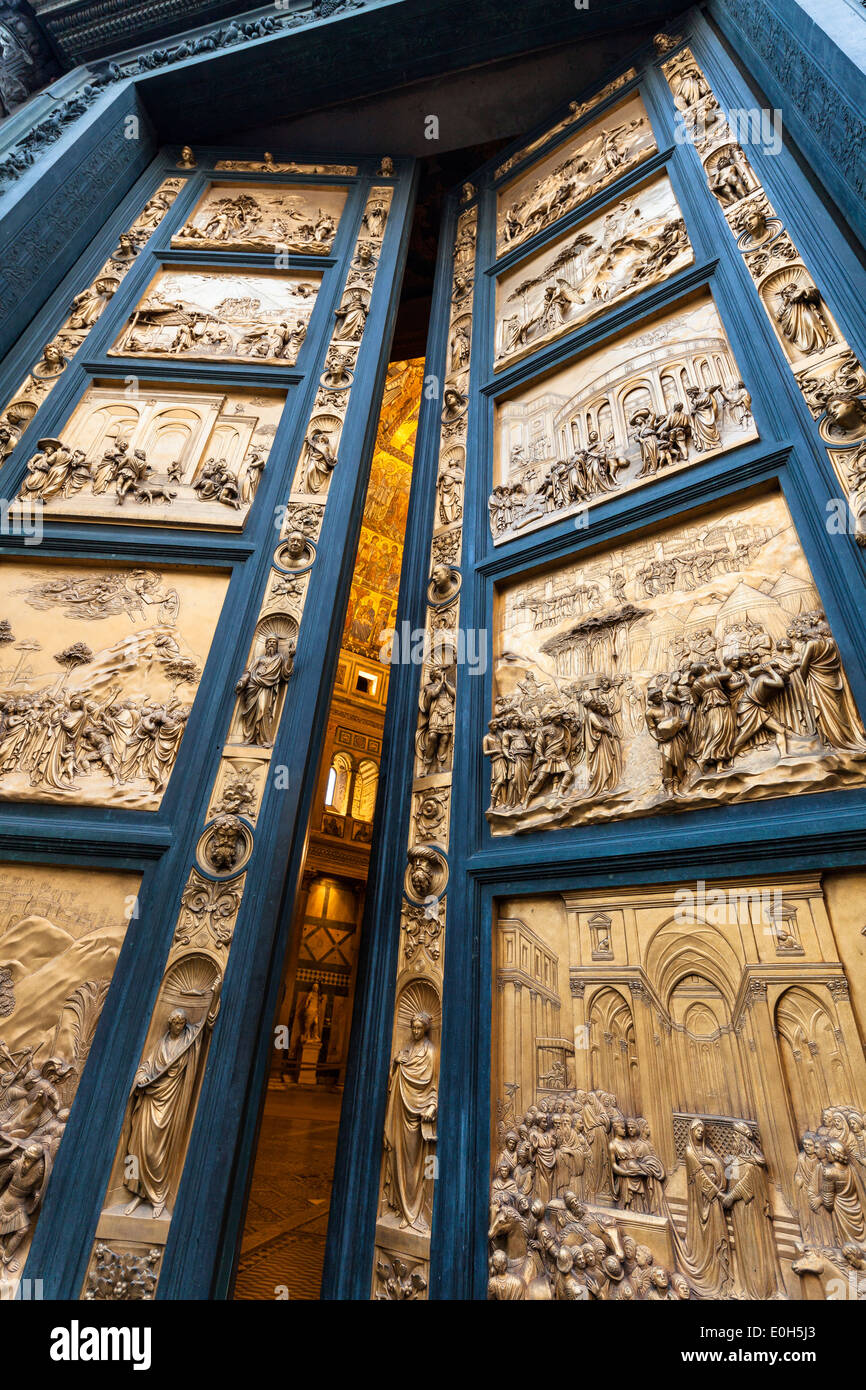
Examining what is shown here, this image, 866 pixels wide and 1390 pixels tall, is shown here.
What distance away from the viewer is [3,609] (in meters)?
6.18

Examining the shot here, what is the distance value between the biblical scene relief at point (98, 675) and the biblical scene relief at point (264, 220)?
19.7 feet

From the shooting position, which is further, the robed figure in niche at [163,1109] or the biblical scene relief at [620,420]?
the biblical scene relief at [620,420]

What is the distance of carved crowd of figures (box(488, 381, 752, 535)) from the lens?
5359 mm

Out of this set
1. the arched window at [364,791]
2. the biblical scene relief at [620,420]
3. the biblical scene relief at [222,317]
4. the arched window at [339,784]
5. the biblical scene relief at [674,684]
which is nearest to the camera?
the biblical scene relief at [674,684]

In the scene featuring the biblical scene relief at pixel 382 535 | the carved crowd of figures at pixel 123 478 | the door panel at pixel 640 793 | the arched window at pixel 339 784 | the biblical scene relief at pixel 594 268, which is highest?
the biblical scene relief at pixel 382 535

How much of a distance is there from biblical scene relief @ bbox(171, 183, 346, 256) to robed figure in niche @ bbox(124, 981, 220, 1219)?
9886 mm

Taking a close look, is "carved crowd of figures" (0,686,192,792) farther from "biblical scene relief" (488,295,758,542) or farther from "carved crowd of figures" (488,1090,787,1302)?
"carved crowd of figures" (488,1090,787,1302)

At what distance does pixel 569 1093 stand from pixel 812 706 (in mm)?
2612

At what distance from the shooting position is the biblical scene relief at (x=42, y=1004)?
12.8ft

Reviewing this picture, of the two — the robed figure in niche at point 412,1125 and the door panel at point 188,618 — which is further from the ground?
the door panel at point 188,618

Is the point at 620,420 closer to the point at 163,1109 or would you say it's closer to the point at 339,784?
the point at 163,1109

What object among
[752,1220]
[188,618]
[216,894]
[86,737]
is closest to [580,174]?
[188,618]

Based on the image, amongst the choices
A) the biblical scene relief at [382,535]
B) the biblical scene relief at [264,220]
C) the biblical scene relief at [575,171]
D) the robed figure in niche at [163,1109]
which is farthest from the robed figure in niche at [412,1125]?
the biblical scene relief at [382,535]

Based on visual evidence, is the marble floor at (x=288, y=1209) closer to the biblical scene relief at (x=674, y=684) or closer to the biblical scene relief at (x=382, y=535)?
the biblical scene relief at (x=674, y=684)
